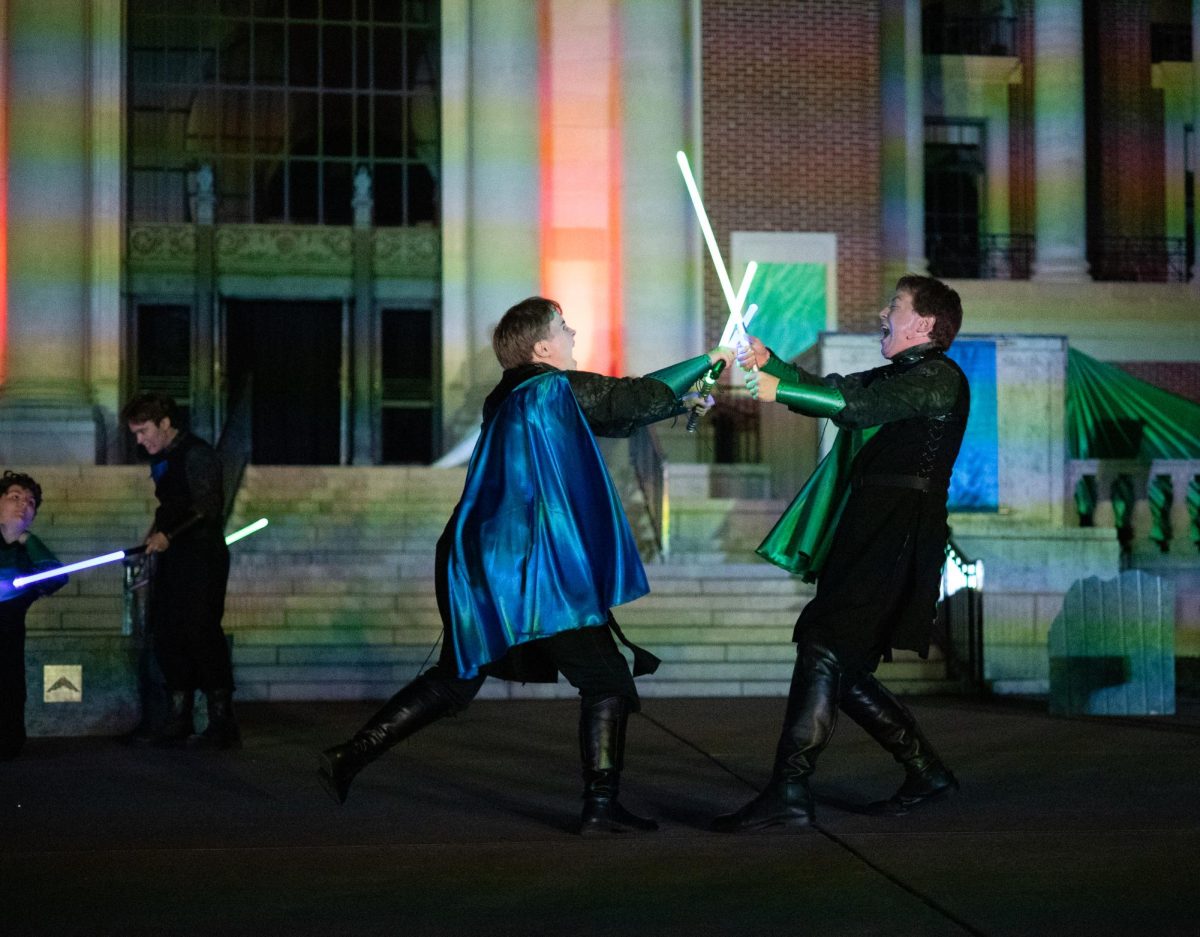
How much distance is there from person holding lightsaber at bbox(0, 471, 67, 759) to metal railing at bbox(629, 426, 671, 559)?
7874 mm

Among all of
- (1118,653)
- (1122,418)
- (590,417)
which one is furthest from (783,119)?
(590,417)

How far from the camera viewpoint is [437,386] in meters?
23.1

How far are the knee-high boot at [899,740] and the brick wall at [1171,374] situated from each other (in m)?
18.4

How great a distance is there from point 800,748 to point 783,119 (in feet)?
56.3

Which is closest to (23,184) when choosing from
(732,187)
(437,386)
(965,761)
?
(437,386)

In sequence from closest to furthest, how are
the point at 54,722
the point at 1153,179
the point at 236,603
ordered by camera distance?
1. the point at 54,722
2. the point at 236,603
3. the point at 1153,179

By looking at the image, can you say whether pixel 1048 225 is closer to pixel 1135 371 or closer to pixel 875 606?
pixel 1135 371

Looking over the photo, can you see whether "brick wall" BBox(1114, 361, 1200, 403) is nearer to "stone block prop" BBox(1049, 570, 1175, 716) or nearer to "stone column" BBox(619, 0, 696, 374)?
"stone column" BBox(619, 0, 696, 374)

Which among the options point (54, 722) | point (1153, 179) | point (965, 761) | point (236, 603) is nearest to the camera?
point (965, 761)

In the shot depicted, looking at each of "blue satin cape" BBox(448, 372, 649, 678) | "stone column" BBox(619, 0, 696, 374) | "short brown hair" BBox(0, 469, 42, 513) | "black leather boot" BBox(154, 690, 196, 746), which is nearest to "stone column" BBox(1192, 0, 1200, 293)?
"stone column" BBox(619, 0, 696, 374)

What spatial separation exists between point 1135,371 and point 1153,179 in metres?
3.91

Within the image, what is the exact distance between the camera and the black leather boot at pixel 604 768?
6.42 metres

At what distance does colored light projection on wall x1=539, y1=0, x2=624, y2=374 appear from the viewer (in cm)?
2277

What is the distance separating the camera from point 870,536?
683 cm
